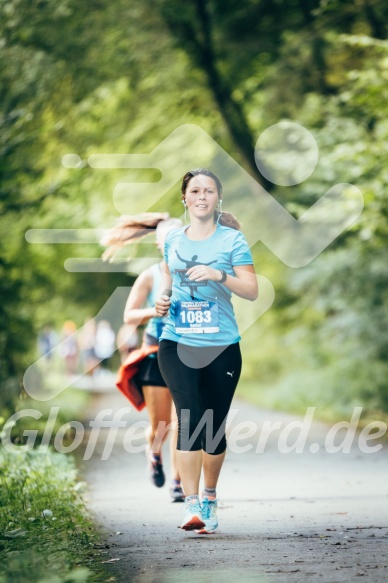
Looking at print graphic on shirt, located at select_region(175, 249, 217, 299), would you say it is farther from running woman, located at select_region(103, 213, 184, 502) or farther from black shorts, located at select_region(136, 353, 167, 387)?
black shorts, located at select_region(136, 353, 167, 387)

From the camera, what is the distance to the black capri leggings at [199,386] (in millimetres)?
6750

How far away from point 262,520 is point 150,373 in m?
1.65

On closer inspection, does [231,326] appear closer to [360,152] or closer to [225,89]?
[360,152]

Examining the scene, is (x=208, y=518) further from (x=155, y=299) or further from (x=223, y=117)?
(x=223, y=117)

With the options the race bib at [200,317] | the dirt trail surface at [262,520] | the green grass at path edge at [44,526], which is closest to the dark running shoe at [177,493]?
the dirt trail surface at [262,520]

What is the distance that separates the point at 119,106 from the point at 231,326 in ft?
51.9

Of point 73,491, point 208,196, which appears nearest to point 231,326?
point 208,196

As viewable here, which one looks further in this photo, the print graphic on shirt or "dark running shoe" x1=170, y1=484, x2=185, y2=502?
"dark running shoe" x1=170, y1=484, x2=185, y2=502

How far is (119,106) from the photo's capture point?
22.0 m

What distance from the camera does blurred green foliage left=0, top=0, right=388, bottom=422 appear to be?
14320 millimetres

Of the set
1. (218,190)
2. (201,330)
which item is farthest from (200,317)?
(218,190)

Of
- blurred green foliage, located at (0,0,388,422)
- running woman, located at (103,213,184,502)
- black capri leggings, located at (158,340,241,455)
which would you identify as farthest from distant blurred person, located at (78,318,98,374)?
black capri leggings, located at (158,340,241,455)

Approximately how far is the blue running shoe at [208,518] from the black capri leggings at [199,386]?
13.0 inches

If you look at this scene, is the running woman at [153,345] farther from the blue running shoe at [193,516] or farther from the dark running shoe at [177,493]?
the blue running shoe at [193,516]
